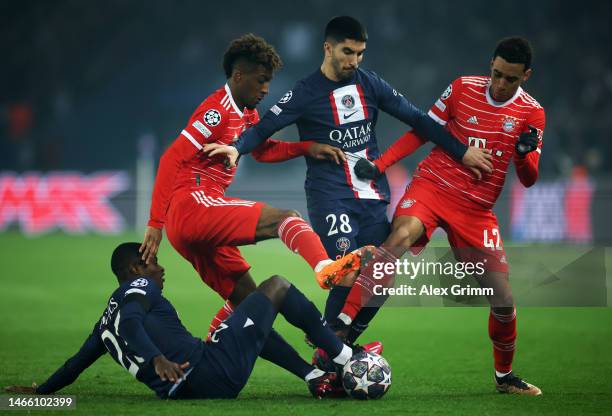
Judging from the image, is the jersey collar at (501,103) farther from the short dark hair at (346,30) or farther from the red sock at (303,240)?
the red sock at (303,240)

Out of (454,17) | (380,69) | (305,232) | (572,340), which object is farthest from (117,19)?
(305,232)

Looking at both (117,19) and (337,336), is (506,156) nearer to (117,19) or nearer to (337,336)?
(337,336)

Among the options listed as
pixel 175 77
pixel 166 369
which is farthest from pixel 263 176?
pixel 166 369

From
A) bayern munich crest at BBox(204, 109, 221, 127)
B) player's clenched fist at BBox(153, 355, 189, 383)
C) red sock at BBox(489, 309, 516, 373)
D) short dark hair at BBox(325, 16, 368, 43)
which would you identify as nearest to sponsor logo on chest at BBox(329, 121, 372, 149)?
short dark hair at BBox(325, 16, 368, 43)

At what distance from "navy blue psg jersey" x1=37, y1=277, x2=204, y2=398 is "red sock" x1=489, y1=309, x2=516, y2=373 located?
81.3 inches

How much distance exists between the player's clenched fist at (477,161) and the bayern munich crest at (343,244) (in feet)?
3.10

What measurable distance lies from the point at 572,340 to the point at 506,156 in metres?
3.07

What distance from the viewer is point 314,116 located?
263 inches

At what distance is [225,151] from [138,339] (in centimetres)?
146

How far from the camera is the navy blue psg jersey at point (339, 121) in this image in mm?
6629

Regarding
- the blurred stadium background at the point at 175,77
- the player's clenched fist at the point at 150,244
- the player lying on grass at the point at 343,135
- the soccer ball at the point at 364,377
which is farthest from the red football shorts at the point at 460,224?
the blurred stadium background at the point at 175,77

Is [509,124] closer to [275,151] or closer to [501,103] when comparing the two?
[501,103]

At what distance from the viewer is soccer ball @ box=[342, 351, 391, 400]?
5.91 metres

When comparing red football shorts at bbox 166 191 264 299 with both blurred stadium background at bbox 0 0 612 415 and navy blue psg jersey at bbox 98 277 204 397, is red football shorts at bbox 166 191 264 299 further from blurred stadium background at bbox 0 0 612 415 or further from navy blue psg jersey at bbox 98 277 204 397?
blurred stadium background at bbox 0 0 612 415
